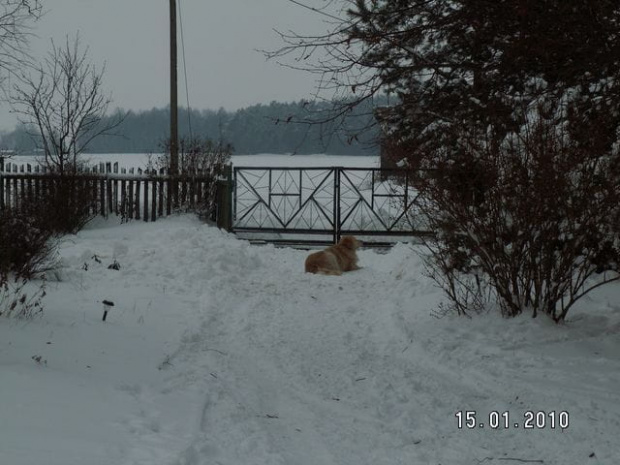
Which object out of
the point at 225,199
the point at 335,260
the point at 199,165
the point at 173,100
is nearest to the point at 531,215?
the point at 335,260

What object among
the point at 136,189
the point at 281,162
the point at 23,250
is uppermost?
the point at 281,162

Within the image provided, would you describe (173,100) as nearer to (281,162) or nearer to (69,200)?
(69,200)

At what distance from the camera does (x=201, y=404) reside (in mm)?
4207

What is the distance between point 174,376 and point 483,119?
11.4 ft

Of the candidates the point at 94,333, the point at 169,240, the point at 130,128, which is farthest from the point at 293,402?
the point at 130,128

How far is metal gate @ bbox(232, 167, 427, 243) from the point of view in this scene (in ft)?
51.9

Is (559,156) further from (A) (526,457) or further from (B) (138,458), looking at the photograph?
(B) (138,458)

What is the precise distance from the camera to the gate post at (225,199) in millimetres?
16047

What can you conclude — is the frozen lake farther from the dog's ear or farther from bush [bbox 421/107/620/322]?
bush [bbox 421/107/620/322]

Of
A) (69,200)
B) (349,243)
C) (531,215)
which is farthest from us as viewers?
(69,200)

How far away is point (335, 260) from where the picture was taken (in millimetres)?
10898

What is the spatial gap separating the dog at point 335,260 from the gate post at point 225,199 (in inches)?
209
